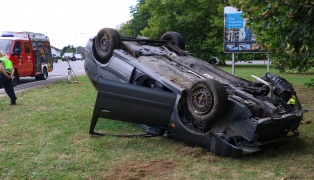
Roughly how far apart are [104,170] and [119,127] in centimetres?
241

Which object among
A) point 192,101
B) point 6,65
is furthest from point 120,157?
point 6,65

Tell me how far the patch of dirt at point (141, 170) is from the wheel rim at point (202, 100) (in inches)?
33.0

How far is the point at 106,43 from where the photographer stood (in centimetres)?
751

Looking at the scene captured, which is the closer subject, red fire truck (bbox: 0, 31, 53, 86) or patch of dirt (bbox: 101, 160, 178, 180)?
patch of dirt (bbox: 101, 160, 178, 180)

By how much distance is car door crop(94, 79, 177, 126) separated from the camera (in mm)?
5867

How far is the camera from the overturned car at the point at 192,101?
5270mm

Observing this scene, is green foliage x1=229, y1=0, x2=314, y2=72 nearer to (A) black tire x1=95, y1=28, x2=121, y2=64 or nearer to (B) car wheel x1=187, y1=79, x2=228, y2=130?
(B) car wheel x1=187, y1=79, x2=228, y2=130

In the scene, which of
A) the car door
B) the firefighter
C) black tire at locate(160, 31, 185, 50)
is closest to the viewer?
the car door

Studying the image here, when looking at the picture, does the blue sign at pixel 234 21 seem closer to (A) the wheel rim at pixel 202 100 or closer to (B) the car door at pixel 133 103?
(B) the car door at pixel 133 103

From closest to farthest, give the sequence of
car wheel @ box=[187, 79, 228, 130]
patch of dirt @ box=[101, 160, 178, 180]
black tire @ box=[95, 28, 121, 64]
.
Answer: patch of dirt @ box=[101, 160, 178, 180] < car wheel @ box=[187, 79, 228, 130] < black tire @ box=[95, 28, 121, 64]

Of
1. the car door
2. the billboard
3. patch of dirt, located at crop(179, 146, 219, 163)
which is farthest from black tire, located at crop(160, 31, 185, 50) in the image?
the billboard

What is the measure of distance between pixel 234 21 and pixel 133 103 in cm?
979

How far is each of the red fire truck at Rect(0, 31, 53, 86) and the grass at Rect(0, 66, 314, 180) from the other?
31.1ft

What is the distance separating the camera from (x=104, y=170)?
195 inches
